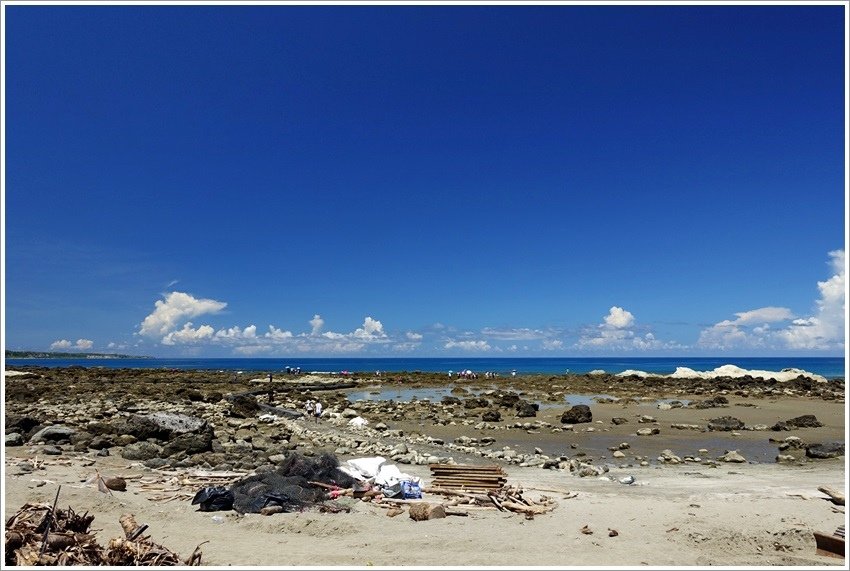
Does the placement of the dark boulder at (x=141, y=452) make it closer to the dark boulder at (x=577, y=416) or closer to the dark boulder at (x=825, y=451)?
the dark boulder at (x=577, y=416)

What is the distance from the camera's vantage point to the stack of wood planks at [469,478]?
41.0 feet

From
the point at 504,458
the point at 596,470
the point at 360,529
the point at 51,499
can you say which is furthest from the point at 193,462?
the point at 596,470

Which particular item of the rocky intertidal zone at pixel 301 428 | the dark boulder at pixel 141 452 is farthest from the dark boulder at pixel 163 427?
the dark boulder at pixel 141 452

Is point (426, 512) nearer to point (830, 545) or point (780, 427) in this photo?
point (830, 545)

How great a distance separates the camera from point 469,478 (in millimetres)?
13055

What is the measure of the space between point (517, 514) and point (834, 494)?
7.65 meters

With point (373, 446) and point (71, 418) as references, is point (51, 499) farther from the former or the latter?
point (71, 418)

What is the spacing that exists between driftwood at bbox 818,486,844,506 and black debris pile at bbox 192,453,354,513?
35.7 ft

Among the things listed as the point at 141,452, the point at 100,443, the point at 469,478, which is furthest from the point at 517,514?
the point at 100,443

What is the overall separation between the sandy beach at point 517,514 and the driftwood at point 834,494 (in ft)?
0.54

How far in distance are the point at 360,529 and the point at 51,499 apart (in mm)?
6622

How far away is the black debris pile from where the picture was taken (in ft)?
35.1

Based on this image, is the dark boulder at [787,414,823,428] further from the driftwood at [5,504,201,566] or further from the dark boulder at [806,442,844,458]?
the driftwood at [5,504,201,566]

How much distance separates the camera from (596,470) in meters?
15.7
